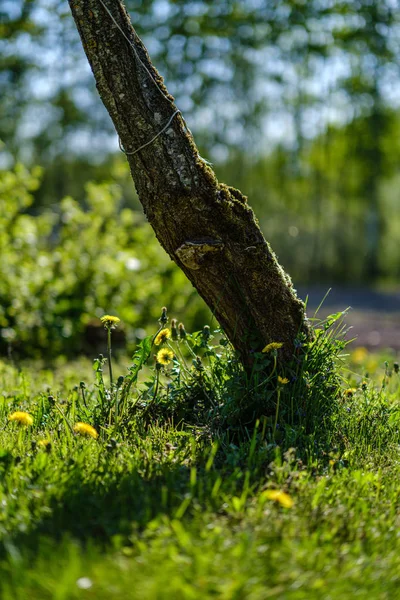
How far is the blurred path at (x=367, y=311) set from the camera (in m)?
8.38

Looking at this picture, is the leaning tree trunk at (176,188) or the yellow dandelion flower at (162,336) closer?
the leaning tree trunk at (176,188)

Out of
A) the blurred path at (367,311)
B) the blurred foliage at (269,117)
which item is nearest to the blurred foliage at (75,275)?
the blurred path at (367,311)

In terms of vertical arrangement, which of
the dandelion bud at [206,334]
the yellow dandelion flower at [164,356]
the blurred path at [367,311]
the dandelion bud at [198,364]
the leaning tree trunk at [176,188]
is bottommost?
the blurred path at [367,311]

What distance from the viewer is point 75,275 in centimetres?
655

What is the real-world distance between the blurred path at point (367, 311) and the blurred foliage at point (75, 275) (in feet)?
5.79

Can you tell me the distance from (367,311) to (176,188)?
8.87 meters

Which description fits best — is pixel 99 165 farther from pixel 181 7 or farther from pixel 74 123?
pixel 181 7

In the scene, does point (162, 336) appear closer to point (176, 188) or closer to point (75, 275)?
point (176, 188)

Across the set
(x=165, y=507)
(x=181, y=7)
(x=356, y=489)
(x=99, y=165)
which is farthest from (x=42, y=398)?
(x=99, y=165)

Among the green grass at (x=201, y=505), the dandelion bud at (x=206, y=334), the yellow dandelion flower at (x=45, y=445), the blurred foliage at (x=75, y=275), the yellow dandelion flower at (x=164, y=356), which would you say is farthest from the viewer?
the blurred foliage at (x=75, y=275)

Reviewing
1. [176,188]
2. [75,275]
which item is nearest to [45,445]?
[176,188]

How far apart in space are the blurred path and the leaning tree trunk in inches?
110

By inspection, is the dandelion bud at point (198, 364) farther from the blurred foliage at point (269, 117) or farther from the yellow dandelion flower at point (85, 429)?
the blurred foliage at point (269, 117)

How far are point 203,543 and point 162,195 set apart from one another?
1.61 m
